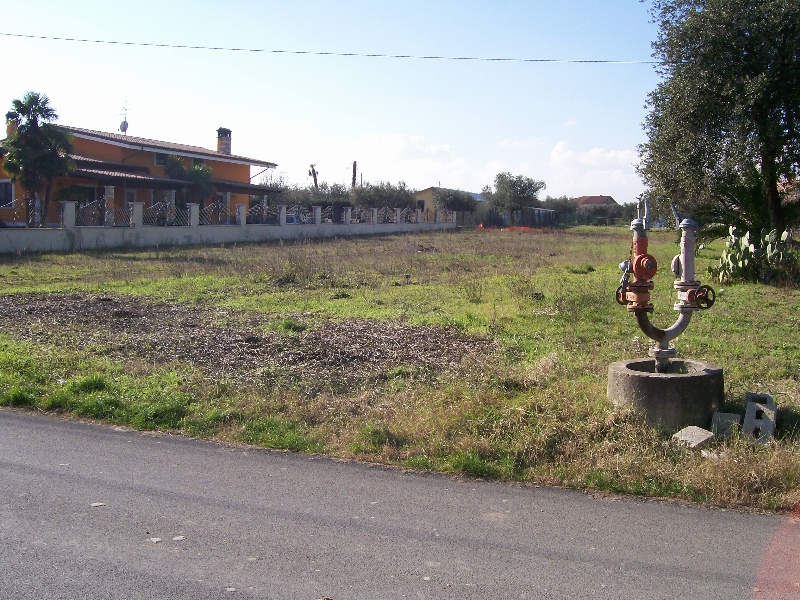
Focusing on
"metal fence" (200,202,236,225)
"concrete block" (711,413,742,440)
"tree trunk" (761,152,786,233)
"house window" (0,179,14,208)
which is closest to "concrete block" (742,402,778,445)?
"concrete block" (711,413,742,440)

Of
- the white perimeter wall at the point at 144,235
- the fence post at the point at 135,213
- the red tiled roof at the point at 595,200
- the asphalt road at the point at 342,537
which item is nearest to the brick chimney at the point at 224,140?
the white perimeter wall at the point at 144,235

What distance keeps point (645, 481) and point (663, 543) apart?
1034 mm

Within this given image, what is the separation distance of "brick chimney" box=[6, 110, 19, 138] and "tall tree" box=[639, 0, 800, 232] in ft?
74.1

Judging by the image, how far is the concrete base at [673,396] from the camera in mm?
6160

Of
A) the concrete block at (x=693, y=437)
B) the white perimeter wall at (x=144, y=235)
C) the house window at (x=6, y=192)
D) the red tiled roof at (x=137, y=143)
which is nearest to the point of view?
the concrete block at (x=693, y=437)

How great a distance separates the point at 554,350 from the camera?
31.1ft

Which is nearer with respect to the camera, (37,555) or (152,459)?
(37,555)

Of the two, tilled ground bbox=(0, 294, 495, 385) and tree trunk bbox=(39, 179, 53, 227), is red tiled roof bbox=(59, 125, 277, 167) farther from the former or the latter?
tilled ground bbox=(0, 294, 495, 385)

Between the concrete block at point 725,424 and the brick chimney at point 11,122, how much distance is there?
28874mm

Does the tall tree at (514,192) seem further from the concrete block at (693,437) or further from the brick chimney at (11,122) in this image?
the concrete block at (693,437)

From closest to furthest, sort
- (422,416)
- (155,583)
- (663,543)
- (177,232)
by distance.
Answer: (155,583) < (663,543) < (422,416) < (177,232)

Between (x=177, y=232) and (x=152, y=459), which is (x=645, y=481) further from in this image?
(x=177, y=232)

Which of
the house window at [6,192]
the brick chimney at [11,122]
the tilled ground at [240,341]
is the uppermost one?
the brick chimney at [11,122]

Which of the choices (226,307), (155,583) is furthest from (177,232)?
(155,583)
